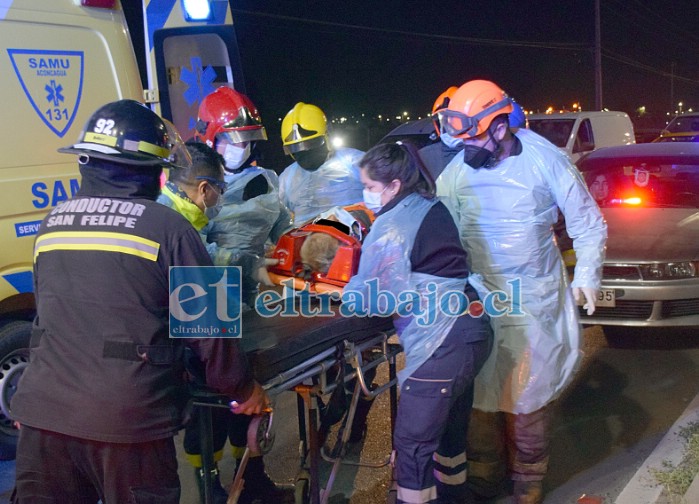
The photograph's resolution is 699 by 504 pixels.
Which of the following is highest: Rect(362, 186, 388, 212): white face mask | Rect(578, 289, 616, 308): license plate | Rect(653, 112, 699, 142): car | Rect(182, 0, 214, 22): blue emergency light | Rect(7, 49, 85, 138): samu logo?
Rect(182, 0, 214, 22): blue emergency light

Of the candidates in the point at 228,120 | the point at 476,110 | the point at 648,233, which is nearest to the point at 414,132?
the point at 648,233

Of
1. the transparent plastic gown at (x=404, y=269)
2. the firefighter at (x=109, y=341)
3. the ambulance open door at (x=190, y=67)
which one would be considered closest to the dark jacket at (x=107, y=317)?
the firefighter at (x=109, y=341)

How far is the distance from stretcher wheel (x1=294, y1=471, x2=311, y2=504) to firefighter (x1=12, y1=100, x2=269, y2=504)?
3.85ft

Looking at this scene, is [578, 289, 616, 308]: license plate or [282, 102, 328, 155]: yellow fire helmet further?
[578, 289, 616, 308]: license plate

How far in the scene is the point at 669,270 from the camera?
527 cm

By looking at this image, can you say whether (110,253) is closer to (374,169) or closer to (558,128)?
(374,169)

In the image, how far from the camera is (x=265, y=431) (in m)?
2.53

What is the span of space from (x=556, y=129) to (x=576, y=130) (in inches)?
14.2

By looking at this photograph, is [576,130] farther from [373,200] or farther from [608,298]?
[373,200]

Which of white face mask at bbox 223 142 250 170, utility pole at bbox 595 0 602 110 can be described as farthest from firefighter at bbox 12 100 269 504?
utility pole at bbox 595 0 602 110

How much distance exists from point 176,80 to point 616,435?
3.91 meters

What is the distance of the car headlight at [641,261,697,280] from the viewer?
526 cm

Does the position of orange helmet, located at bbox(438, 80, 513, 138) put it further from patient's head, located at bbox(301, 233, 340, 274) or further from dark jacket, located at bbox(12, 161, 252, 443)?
dark jacket, located at bbox(12, 161, 252, 443)

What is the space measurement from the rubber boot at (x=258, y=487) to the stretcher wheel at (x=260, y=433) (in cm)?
84
